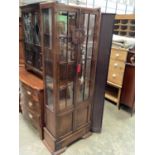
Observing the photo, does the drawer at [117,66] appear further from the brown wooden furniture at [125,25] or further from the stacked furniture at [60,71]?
the stacked furniture at [60,71]

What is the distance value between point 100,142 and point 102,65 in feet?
3.33

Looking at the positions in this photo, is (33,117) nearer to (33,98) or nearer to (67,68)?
(33,98)

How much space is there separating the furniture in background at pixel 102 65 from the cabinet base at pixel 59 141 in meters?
0.22

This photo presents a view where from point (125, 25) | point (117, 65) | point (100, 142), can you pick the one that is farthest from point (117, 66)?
point (100, 142)

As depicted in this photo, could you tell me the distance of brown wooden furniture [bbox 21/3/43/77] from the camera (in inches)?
76.2

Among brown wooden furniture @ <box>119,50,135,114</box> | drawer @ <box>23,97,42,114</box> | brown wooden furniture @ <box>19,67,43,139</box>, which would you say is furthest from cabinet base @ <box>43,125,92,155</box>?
brown wooden furniture @ <box>119,50,135,114</box>

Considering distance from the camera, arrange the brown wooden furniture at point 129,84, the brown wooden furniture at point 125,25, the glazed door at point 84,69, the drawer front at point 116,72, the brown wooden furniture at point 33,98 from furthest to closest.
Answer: the brown wooden furniture at point 125,25 < the drawer front at point 116,72 < the brown wooden furniture at point 129,84 < the brown wooden furniture at point 33,98 < the glazed door at point 84,69

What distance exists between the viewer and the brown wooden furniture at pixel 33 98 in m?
1.87

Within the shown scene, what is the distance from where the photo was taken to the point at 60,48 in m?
1.50

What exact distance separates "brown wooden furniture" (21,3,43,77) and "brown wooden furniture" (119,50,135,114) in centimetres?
146

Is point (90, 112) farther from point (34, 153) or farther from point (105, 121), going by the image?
point (34, 153)

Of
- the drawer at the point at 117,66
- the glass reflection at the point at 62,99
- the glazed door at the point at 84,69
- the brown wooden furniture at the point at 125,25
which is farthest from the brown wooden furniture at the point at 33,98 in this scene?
the brown wooden furniture at the point at 125,25

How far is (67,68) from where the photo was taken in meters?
1.62
